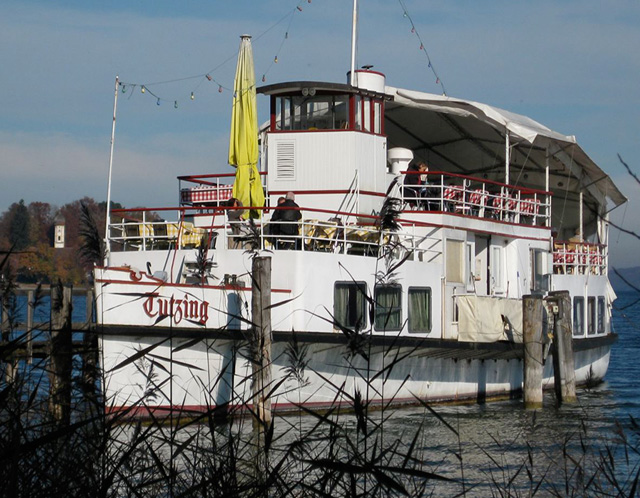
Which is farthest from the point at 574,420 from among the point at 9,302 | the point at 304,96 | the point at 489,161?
the point at 9,302

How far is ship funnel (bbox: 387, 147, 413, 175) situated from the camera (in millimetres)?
21078

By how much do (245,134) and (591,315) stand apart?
441 inches

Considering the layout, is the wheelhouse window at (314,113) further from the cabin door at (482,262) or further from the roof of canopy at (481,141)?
the cabin door at (482,262)

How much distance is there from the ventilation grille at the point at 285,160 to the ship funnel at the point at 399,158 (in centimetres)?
251

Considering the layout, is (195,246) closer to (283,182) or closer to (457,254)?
(283,182)

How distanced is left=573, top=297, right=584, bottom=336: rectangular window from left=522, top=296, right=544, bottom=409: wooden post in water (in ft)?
17.1

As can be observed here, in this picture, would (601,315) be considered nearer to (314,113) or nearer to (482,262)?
(482,262)

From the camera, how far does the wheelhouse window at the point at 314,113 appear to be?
65.2 feet

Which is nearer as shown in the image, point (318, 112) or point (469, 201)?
point (318, 112)

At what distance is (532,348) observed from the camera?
18.4m

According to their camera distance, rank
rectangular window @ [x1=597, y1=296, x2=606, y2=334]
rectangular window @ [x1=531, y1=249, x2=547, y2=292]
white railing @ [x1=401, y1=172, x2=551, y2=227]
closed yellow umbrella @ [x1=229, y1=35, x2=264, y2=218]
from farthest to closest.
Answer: rectangular window @ [x1=597, y1=296, x2=606, y2=334]
rectangular window @ [x1=531, y1=249, x2=547, y2=292]
white railing @ [x1=401, y1=172, x2=551, y2=227]
closed yellow umbrella @ [x1=229, y1=35, x2=264, y2=218]

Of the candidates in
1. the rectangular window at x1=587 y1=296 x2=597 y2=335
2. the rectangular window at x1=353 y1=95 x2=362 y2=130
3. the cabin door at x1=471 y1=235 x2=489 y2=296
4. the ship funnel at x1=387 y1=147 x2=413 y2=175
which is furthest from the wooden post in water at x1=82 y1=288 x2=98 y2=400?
the rectangular window at x1=587 y1=296 x2=597 y2=335

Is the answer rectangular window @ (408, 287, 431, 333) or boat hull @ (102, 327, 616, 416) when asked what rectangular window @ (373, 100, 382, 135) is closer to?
rectangular window @ (408, 287, 431, 333)

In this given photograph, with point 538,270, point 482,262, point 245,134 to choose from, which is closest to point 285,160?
point 245,134
